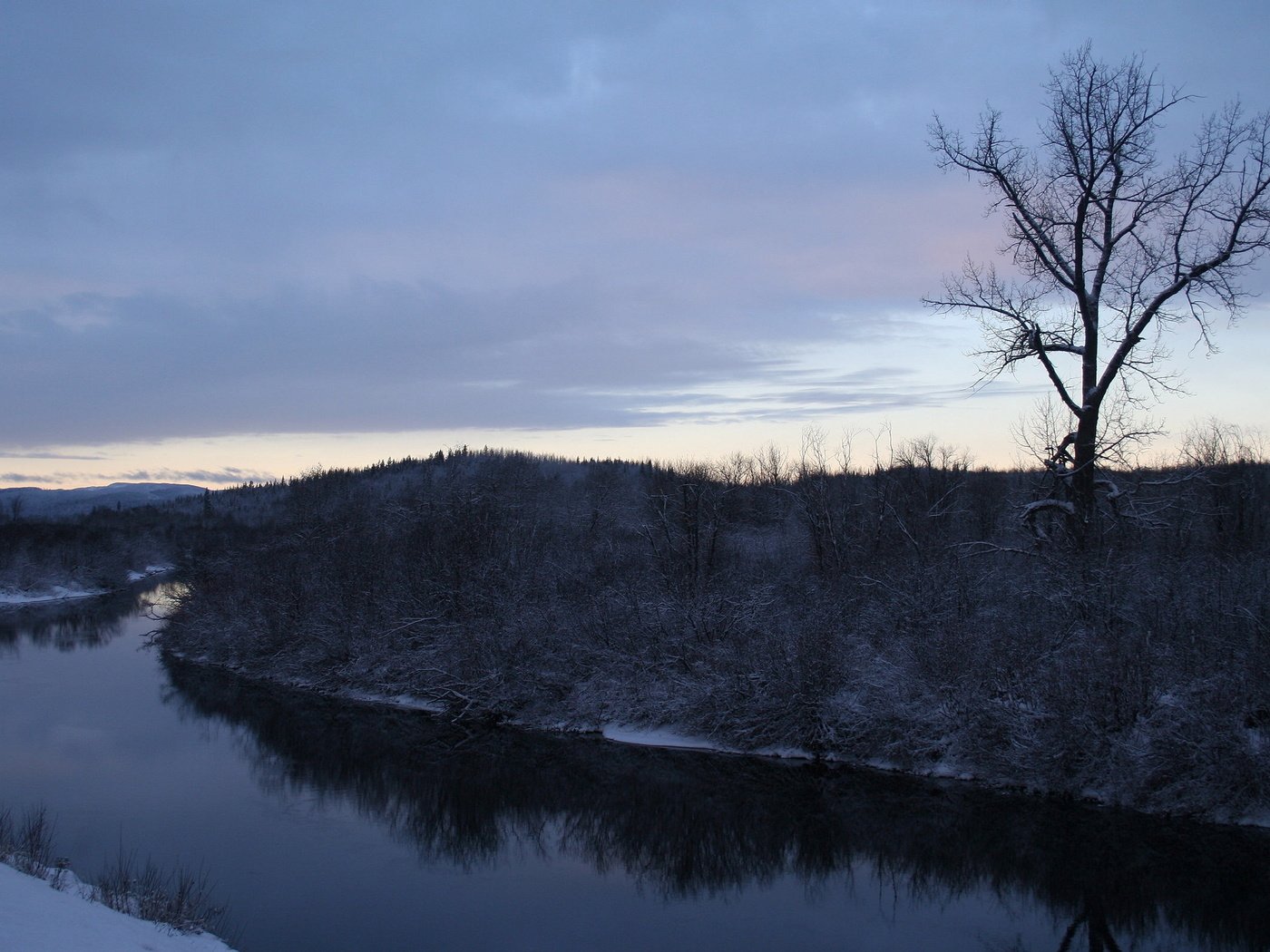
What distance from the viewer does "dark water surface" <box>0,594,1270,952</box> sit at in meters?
10.5

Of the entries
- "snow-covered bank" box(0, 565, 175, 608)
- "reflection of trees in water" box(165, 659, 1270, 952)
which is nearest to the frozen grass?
"reflection of trees in water" box(165, 659, 1270, 952)

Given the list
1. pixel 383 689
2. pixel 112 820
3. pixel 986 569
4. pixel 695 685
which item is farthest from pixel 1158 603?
pixel 383 689

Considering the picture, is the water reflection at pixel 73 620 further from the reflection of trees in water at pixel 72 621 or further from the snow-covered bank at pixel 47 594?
the snow-covered bank at pixel 47 594

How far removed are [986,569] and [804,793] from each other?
7651 mm

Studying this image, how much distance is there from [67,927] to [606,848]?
303 inches

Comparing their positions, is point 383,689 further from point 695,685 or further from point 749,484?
point 749,484

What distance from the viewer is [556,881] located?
12312 millimetres

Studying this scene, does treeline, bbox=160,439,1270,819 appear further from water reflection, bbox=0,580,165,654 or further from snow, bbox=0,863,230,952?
snow, bbox=0,863,230,952

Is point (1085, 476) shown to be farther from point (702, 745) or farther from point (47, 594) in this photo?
point (47, 594)

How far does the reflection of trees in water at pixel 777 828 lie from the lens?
1106 cm

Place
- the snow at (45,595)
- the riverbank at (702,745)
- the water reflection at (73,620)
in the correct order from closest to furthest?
the riverbank at (702,745) < the water reflection at (73,620) < the snow at (45,595)

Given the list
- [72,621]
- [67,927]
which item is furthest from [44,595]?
[67,927]

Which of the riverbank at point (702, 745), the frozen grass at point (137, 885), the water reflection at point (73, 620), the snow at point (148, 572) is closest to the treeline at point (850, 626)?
the riverbank at point (702, 745)

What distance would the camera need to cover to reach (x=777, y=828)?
1428cm
